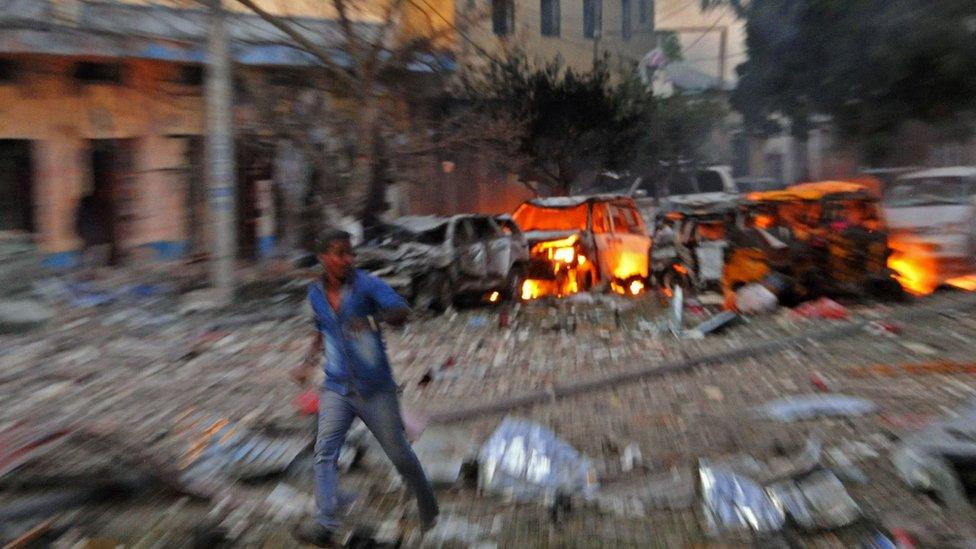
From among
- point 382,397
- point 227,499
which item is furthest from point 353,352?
point 227,499

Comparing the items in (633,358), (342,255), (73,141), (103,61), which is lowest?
(633,358)

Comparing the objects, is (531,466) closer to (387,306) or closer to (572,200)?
(387,306)

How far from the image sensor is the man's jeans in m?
4.39

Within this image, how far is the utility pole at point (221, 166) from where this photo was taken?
1208 cm

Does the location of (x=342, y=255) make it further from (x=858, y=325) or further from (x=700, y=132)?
(x=700, y=132)

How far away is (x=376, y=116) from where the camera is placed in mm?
13812

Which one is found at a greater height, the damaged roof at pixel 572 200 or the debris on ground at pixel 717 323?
the damaged roof at pixel 572 200

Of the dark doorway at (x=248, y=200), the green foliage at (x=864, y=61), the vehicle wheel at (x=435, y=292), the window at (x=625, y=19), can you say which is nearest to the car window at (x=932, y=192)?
the green foliage at (x=864, y=61)

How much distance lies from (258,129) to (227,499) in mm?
11471

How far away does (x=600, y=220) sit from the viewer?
1482 centimetres

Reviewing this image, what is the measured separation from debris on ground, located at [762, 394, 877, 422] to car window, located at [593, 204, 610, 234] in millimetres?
7752

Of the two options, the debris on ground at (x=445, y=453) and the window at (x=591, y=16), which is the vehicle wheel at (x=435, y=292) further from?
the window at (x=591, y=16)

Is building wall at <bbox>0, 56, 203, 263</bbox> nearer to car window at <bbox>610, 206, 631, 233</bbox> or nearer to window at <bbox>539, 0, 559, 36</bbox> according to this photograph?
car window at <bbox>610, 206, 631, 233</bbox>

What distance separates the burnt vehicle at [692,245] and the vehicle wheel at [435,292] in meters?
3.66
